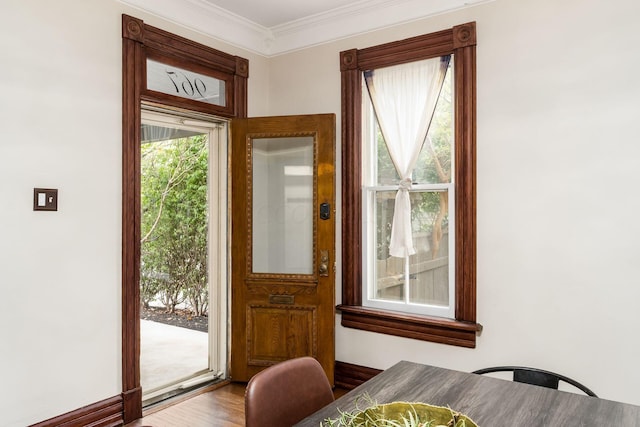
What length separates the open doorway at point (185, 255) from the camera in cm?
357

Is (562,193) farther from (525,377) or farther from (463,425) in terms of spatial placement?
(463,425)

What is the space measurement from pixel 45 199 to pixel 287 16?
2279mm

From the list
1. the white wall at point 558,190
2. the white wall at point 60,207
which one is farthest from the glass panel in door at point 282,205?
the white wall at point 558,190

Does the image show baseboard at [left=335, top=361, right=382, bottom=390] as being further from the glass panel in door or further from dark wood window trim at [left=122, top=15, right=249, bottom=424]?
dark wood window trim at [left=122, top=15, right=249, bottom=424]

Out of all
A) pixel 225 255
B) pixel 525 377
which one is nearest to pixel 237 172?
pixel 225 255

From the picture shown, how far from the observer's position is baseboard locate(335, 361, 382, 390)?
3.53 meters

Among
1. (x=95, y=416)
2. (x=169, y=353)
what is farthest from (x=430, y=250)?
(x=95, y=416)

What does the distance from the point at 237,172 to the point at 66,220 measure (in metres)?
1.34

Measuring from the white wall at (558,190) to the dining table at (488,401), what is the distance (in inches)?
50.6

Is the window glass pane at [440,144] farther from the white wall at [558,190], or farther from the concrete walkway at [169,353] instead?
the concrete walkway at [169,353]

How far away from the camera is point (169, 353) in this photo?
387 centimetres

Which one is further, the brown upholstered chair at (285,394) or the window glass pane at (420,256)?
the window glass pane at (420,256)

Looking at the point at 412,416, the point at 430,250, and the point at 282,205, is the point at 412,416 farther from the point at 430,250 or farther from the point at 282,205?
the point at 282,205

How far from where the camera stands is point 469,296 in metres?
3.08
